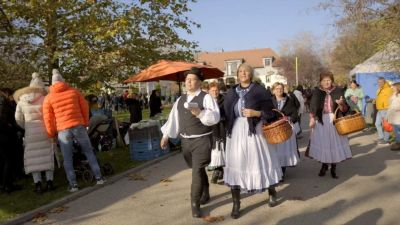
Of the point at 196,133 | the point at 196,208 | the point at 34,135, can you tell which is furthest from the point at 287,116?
the point at 34,135

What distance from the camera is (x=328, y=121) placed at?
24.8 ft

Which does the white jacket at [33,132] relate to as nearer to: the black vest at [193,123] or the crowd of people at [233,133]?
the crowd of people at [233,133]

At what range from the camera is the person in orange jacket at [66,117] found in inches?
280

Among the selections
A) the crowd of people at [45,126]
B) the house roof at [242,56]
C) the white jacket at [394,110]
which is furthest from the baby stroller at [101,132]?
the house roof at [242,56]

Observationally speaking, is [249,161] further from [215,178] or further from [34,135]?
[34,135]

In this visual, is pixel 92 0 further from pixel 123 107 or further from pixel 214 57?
pixel 214 57

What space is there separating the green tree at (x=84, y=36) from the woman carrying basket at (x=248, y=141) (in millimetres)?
6769

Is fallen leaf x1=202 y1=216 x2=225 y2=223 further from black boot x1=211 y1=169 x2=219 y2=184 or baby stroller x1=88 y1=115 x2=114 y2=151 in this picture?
Answer: baby stroller x1=88 y1=115 x2=114 y2=151

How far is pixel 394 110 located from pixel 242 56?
72526mm

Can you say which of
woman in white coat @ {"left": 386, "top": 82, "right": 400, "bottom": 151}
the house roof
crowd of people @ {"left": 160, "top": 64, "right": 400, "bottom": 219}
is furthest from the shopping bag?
the house roof

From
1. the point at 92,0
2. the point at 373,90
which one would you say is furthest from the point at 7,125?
the point at 373,90

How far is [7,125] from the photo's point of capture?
299 inches

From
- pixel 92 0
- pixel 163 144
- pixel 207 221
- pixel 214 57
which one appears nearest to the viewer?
pixel 207 221

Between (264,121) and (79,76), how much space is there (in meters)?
8.46
